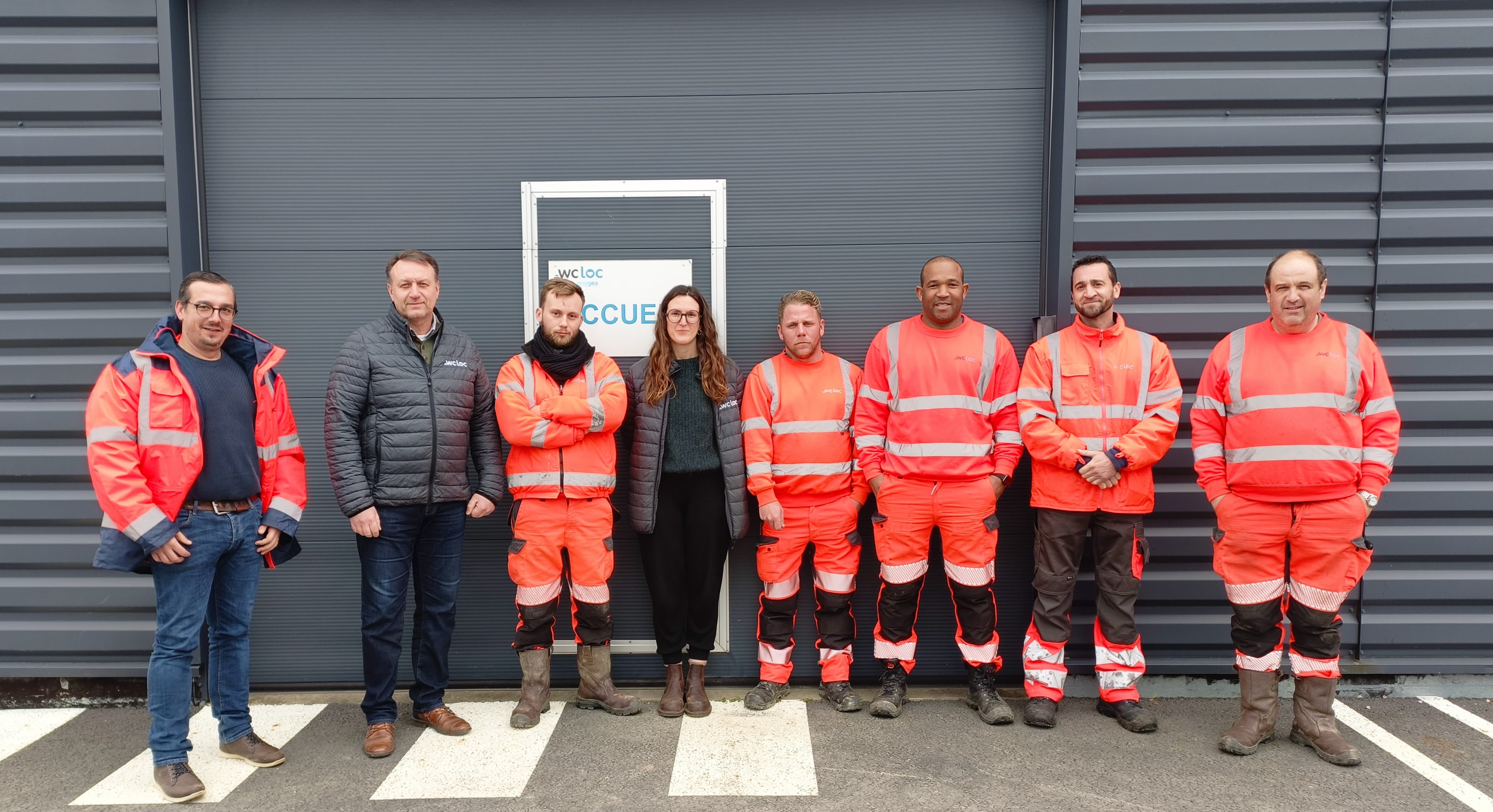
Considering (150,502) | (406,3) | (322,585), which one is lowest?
(322,585)

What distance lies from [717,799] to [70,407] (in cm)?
388

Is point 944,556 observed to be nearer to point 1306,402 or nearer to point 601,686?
point 1306,402

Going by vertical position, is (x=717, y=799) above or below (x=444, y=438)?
below

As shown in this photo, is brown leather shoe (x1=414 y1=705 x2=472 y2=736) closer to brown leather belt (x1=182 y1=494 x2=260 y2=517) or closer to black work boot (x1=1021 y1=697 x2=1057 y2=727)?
brown leather belt (x1=182 y1=494 x2=260 y2=517)

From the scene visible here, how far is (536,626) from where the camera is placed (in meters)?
3.65

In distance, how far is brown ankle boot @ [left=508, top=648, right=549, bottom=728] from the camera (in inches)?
144

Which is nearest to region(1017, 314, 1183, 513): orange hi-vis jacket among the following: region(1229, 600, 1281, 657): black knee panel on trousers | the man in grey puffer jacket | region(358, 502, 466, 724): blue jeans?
region(1229, 600, 1281, 657): black knee panel on trousers

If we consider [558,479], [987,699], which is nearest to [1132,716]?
[987,699]

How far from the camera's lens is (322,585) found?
4.20 meters

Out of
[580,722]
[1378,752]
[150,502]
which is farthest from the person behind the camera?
[580,722]

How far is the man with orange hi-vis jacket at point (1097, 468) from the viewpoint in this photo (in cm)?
351

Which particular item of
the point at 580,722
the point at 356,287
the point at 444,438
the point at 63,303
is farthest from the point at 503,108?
the point at 580,722

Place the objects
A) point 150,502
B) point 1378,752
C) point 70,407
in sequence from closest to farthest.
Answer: point 150,502 → point 1378,752 → point 70,407

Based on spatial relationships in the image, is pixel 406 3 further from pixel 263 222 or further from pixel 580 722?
pixel 580 722
